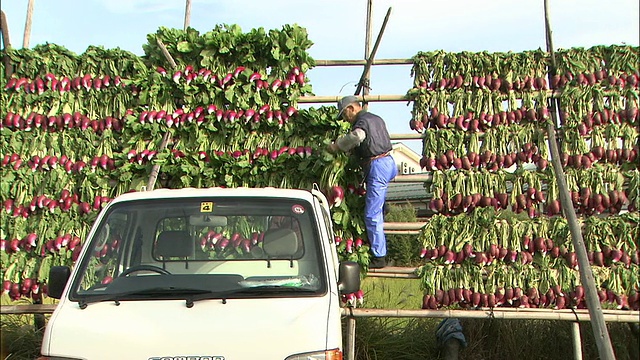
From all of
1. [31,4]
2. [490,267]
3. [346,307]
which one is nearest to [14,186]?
[31,4]

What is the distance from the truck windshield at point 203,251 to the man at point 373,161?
88.0 inches

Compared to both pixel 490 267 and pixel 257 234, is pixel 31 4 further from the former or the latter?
pixel 490 267

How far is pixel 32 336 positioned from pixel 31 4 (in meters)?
3.95

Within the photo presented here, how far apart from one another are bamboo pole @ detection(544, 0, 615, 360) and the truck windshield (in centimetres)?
333

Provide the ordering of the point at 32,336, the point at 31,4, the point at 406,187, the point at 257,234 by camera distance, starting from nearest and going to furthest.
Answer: the point at 257,234 → the point at 32,336 → the point at 31,4 → the point at 406,187

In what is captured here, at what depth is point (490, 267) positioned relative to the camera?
6930mm

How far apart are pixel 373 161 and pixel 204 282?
10.6ft

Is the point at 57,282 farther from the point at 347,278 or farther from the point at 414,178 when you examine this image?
the point at 414,178

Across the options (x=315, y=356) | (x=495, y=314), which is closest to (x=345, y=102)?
(x=495, y=314)

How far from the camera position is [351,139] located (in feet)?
21.7

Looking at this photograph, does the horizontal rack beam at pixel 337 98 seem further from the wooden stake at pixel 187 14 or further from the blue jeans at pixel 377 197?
the wooden stake at pixel 187 14

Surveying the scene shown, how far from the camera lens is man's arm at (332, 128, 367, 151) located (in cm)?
660

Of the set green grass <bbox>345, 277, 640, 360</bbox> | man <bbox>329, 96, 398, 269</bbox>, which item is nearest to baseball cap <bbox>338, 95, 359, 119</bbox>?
man <bbox>329, 96, 398, 269</bbox>

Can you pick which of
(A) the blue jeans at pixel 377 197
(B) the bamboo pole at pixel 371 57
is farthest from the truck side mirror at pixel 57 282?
(B) the bamboo pole at pixel 371 57
